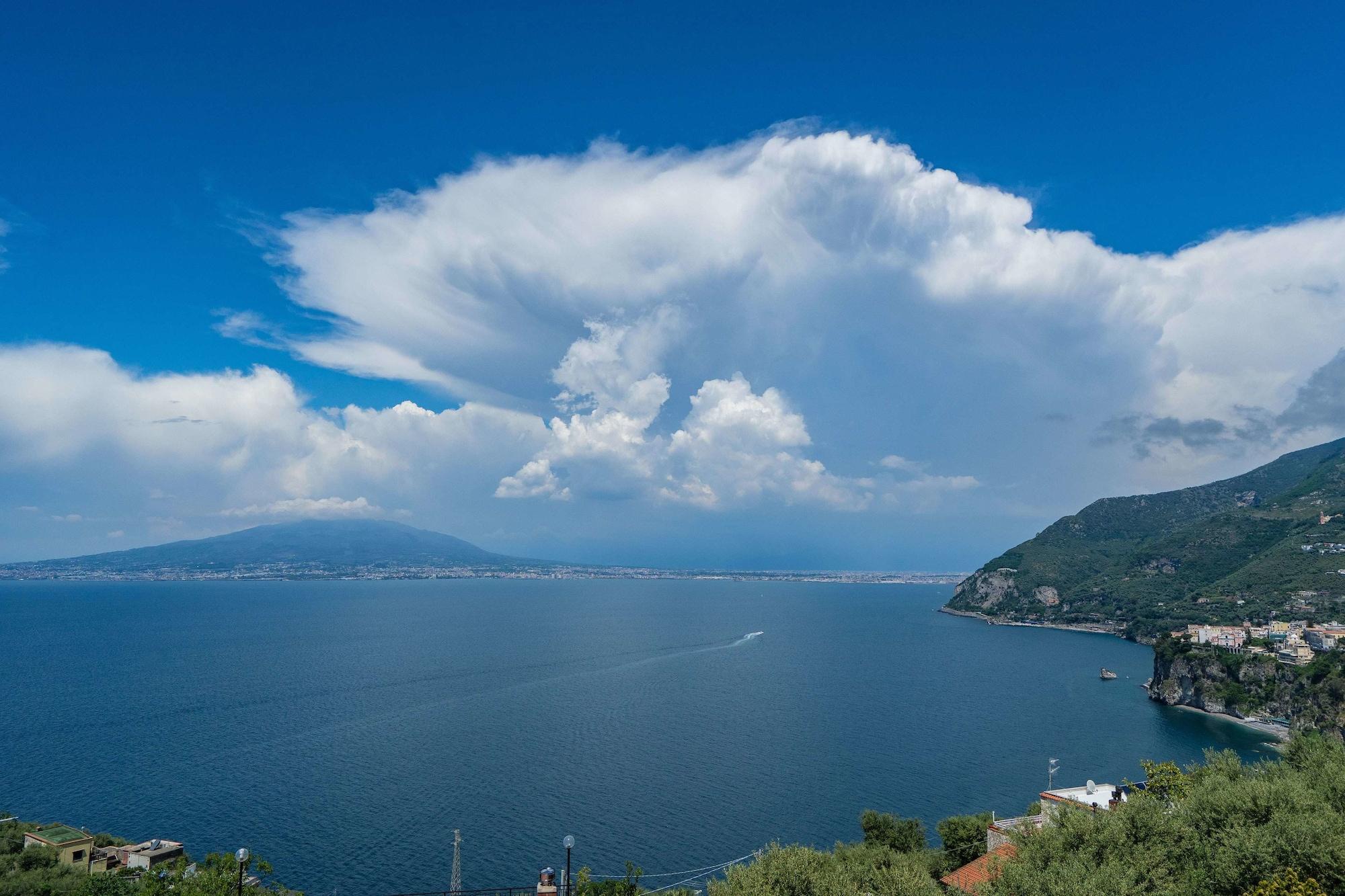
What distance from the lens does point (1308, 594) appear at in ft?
326

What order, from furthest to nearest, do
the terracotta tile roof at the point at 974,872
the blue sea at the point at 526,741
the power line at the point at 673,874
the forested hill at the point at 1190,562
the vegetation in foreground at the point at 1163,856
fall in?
1. the forested hill at the point at 1190,562
2. the blue sea at the point at 526,741
3. the power line at the point at 673,874
4. the terracotta tile roof at the point at 974,872
5. the vegetation in foreground at the point at 1163,856

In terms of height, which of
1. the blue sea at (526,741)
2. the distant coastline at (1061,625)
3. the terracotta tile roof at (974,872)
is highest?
the terracotta tile roof at (974,872)

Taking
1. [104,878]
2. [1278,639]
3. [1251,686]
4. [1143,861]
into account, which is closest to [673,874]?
[104,878]

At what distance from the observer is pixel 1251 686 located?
6881cm

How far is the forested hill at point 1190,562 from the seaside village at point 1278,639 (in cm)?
838

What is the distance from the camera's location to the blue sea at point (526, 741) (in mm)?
35312

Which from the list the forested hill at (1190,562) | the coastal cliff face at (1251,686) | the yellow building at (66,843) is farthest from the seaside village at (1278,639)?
the yellow building at (66,843)

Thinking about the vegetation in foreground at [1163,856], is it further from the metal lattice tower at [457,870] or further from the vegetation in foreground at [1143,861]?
the metal lattice tower at [457,870]

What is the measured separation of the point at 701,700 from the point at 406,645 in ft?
164

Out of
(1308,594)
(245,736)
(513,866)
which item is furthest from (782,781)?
(1308,594)

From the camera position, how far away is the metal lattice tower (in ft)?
82.4

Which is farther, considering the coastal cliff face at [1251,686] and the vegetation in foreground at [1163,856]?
the coastal cliff face at [1251,686]

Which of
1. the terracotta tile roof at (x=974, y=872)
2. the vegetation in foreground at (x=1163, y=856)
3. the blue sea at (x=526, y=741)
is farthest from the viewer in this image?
the blue sea at (x=526, y=741)

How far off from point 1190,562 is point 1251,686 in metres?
88.7
